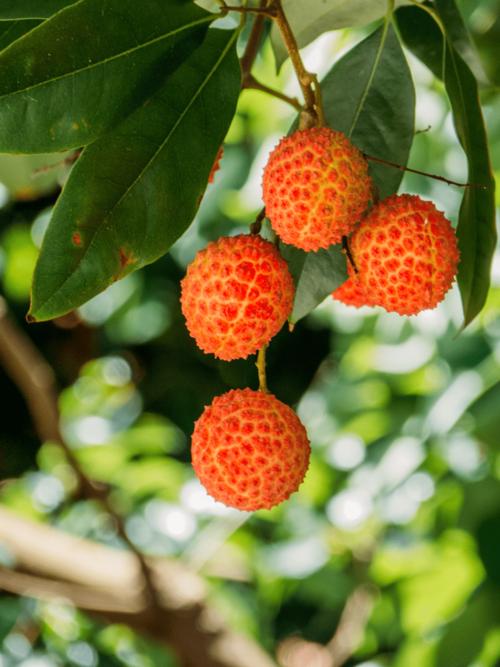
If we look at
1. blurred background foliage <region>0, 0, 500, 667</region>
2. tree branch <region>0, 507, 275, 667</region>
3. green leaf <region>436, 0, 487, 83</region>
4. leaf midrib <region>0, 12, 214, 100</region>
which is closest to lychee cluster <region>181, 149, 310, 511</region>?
blurred background foliage <region>0, 0, 500, 667</region>

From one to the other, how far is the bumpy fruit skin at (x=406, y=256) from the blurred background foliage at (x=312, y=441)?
258 mm

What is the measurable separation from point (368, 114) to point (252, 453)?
0.45m

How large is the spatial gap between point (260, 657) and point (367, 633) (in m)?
0.27

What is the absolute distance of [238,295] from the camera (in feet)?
3.51

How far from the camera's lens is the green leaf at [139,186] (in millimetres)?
945

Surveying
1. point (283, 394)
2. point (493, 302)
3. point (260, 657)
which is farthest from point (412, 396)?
point (260, 657)

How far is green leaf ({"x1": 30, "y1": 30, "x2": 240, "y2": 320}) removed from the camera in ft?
3.10

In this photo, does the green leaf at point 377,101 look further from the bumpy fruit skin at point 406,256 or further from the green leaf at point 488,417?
the green leaf at point 488,417

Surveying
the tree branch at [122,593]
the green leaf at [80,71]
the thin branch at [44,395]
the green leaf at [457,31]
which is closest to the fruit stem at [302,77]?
the green leaf at [80,71]

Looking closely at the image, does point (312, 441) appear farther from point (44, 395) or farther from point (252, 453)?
point (252, 453)

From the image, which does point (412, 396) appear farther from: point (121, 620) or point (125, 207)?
point (125, 207)

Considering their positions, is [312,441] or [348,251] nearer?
[348,251]

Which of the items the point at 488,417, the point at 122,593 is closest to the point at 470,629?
the point at 488,417

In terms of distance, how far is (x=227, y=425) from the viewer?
1.16 metres
